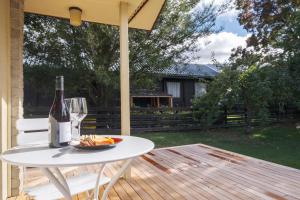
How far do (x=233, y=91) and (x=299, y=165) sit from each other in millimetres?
3392

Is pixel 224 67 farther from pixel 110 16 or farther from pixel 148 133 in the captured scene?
pixel 110 16

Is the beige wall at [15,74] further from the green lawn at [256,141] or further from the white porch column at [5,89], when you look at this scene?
the green lawn at [256,141]

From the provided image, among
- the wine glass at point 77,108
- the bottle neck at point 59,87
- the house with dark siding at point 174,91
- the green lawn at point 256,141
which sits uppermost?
the house with dark siding at point 174,91

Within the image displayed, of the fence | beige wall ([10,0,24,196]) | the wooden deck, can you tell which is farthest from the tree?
beige wall ([10,0,24,196])

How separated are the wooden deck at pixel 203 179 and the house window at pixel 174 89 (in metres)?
9.47

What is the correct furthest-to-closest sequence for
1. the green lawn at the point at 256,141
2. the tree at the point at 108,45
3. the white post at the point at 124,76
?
the tree at the point at 108,45 → the green lawn at the point at 256,141 → the white post at the point at 124,76

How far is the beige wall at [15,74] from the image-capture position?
2.44 meters

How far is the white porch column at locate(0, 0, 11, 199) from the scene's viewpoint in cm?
220

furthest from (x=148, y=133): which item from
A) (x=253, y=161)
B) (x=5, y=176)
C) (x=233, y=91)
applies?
(x=5, y=176)

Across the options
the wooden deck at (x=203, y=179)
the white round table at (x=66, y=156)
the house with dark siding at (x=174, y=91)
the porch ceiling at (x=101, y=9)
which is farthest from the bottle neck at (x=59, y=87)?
the house with dark siding at (x=174, y=91)

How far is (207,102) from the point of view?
8109mm

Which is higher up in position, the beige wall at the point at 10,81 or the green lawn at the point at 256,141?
the beige wall at the point at 10,81

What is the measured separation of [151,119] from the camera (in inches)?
334

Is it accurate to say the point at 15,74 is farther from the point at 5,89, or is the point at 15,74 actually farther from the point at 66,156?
the point at 66,156
